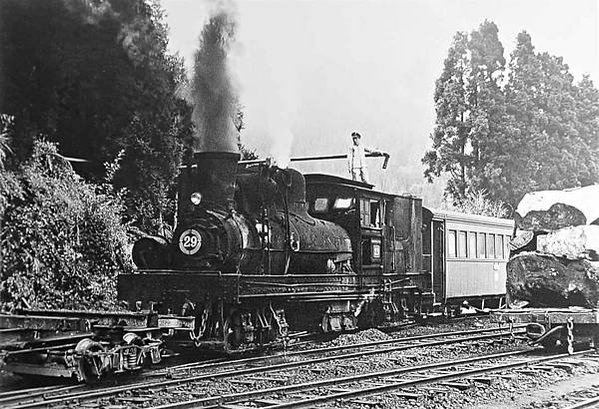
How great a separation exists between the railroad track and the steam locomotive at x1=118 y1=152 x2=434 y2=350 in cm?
35

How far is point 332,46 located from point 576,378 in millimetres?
3048

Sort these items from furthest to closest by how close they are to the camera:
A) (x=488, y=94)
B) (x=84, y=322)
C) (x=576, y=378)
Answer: (x=488, y=94), (x=576, y=378), (x=84, y=322)

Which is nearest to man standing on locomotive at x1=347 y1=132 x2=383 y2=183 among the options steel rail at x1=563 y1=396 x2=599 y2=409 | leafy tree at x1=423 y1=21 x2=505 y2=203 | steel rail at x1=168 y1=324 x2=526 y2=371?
leafy tree at x1=423 y1=21 x2=505 y2=203

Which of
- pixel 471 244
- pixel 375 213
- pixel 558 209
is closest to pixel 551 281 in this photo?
pixel 558 209

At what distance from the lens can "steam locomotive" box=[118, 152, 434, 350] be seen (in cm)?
579

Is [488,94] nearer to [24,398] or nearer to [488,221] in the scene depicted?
[488,221]

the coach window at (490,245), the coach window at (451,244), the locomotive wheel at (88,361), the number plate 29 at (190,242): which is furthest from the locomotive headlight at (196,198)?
the coach window at (490,245)

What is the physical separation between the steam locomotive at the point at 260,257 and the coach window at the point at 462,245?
81.1 inches

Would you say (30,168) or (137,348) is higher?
(30,168)

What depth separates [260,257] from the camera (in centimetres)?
617

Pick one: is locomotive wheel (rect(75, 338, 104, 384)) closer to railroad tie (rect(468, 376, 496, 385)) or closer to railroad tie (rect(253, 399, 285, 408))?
railroad tie (rect(253, 399, 285, 408))

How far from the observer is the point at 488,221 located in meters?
9.92

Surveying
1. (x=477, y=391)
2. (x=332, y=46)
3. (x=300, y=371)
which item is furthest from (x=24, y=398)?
(x=332, y=46)

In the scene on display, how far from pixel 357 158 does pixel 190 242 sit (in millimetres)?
2654
